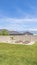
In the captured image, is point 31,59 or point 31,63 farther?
point 31,59

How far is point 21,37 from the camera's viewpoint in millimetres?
25531

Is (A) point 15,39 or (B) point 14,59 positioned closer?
(B) point 14,59

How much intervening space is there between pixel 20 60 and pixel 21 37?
51.5 feet

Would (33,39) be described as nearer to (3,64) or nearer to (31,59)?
(31,59)

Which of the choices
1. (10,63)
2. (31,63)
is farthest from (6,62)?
(31,63)

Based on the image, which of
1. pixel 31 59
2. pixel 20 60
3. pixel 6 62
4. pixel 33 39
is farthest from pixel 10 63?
pixel 33 39

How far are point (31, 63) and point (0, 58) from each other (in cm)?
251

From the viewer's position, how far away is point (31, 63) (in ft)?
30.8

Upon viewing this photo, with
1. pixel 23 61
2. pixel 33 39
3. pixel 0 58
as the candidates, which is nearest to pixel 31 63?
pixel 23 61

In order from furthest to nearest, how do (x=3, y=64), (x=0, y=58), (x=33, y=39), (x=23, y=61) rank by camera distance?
(x=33, y=39) → (x=0, y=58) → (x=23, y=61) → (x=3, y=64)

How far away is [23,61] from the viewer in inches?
380

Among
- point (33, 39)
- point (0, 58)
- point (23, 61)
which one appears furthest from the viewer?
point (33, 39)

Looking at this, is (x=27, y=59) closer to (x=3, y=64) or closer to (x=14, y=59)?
(x=14, y=59)

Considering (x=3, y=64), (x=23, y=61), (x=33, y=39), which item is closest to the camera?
(x=3, y=64)
